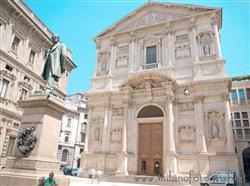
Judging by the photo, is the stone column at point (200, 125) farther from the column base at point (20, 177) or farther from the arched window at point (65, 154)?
the arched window at point (65, 154)

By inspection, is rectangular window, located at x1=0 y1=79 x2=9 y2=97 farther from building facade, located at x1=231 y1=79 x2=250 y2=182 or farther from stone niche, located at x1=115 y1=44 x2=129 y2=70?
building facade, located at x1=231 y1=79 x2=250 y2=182

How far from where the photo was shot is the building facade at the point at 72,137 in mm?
37438

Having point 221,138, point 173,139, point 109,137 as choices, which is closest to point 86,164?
point 109,137

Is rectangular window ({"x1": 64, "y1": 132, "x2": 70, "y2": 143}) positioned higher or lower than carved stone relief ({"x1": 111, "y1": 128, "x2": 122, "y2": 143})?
higher

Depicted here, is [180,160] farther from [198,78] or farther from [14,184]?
[14,184]

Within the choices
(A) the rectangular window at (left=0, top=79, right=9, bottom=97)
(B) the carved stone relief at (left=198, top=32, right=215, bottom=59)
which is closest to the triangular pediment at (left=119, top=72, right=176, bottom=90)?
(B) the carved stone relief at (left=198, top=32, right=215, bottom=59)

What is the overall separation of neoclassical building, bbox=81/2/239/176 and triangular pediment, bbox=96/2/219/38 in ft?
0.37

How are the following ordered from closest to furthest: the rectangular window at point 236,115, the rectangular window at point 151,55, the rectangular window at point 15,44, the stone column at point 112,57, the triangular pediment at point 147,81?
the rectangular window at point 15,44, the triangular pediment at point 147,81, the rectangular window at point 151,55, the stone column at point 112,57, the rectangular window at point 236,115

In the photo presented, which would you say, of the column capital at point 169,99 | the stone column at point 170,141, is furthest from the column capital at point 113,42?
the stone column at point 170,141

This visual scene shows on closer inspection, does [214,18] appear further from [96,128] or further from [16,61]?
[16,61]

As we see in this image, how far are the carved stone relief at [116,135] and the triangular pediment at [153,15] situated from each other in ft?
40.0

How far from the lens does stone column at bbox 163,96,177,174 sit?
58.5 ft

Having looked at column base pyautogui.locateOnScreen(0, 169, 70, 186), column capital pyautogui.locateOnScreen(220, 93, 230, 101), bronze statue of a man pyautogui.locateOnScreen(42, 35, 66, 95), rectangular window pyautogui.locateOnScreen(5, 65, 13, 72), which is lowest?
column base pyautogui.locateOnScreen(0, 169, 70, 186)

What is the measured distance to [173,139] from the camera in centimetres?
1877
